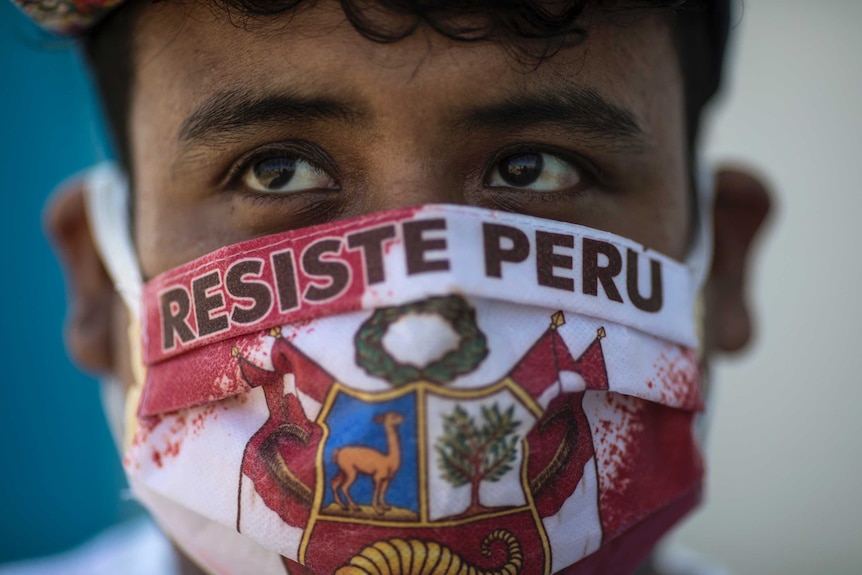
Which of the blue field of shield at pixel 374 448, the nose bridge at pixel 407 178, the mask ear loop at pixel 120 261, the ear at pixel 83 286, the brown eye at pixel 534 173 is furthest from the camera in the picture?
the ear at pixel 83 286

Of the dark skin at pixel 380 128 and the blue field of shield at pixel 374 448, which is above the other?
the dark skin at pixel 380 128

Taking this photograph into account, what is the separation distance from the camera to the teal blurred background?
303cm

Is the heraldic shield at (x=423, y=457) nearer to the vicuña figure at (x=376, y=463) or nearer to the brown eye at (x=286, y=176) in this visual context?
the vicuña figure at (x=376, y=463)

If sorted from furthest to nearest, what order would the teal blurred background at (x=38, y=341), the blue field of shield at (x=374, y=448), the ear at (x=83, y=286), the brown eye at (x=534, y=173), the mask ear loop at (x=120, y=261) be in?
the teal blurred background at (x=38, y=341) → the ear at (x=83, y=286) → the mask ear loop at (x=120, y=261) → the brown eye at (x=534, y=173) → the blue field of shield at (x=374, y=448)

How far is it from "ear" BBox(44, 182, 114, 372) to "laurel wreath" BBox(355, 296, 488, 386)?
95 centimetres

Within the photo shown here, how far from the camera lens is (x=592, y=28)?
4.36ft

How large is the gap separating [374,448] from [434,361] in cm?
13

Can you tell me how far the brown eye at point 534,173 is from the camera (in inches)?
53.1

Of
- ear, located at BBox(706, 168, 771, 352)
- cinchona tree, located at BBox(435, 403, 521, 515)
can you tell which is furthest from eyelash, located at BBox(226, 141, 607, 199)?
ear, located at BBox(706, 168, 771, 352)

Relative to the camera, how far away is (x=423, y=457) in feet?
3.49

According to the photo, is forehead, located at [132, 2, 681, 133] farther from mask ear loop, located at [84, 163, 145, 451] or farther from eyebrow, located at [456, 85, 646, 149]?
mask ear loop, located at [84, 163, 145, 451]

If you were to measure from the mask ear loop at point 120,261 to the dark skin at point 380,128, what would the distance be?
60 millimetres

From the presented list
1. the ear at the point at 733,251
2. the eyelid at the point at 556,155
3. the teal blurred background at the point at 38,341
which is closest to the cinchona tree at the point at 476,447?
the eyelid at the point at 556,155

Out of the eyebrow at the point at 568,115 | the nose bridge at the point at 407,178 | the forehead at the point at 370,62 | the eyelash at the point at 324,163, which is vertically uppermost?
the forehead at the point at 370,62
